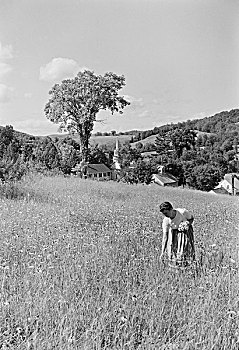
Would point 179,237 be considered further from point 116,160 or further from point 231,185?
point 116,160

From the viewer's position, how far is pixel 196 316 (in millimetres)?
1614

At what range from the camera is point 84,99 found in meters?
10.3

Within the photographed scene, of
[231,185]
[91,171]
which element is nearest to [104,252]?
[231,185]

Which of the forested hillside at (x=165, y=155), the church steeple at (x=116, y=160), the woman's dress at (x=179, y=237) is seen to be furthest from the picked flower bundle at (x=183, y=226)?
the church steeple at (x=116, y=160)

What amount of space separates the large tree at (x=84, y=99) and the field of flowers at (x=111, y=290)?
7324 mm

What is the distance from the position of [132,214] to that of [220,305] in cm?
198

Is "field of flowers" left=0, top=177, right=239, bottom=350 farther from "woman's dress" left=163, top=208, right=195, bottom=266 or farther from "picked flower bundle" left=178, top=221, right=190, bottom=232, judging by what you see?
"picked flower bundle" left=178, top=221, right=190, bottom=232

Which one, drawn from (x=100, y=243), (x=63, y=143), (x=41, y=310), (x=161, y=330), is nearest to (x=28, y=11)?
(x=100, y=243)

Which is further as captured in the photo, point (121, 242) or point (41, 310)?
point (121, 242)

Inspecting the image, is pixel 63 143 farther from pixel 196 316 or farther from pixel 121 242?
pixel 196 316

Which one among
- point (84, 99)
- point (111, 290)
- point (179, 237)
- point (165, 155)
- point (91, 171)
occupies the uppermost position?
point (84, 99)

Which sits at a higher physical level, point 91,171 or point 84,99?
point 84,99

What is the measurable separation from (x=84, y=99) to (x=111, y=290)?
29.1 ft

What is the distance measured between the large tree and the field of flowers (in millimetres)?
7324
